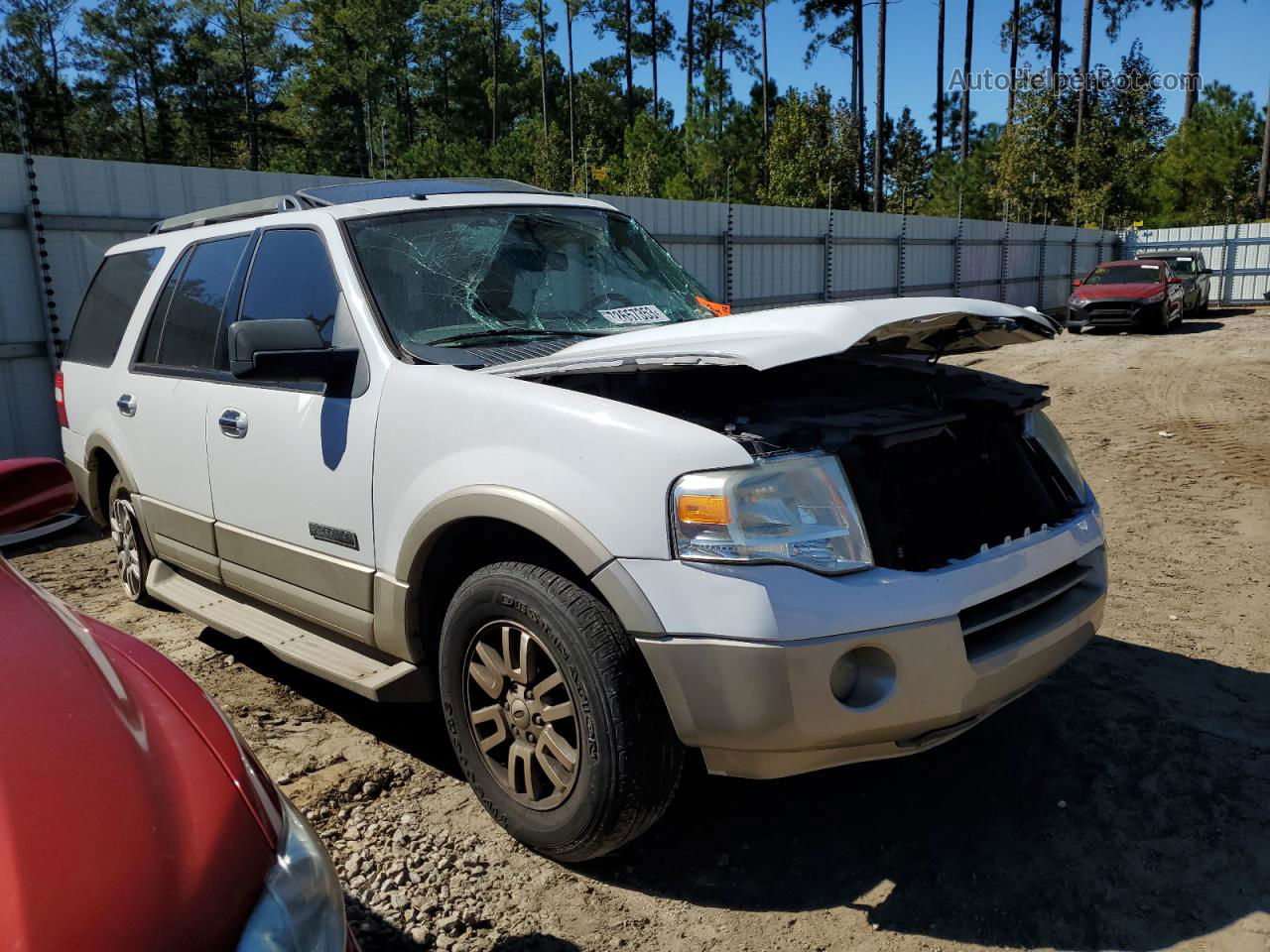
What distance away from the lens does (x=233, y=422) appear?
3.66 meters

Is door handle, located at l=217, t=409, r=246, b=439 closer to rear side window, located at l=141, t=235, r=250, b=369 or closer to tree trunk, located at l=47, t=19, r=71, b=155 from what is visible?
rear side window, located at l=141, t=235, r=250, b=369

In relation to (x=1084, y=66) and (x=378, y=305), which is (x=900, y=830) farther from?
(x=1084, y=66)

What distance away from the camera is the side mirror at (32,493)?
206 centimetres

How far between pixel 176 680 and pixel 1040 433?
2704mm

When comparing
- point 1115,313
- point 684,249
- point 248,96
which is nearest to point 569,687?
point 684,249

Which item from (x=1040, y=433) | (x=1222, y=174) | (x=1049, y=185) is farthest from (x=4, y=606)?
(x=1222, y=174)

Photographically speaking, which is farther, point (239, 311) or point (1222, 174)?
point (1222, 174)

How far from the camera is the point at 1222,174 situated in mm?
34969

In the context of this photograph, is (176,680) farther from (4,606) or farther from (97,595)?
(97,595)

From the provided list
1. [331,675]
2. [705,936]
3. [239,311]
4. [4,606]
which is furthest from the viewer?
[239,311]

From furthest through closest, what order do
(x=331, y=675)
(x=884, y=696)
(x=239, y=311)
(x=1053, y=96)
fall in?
1. (x=1053, y=96)
2. (x=239, y=311)
3. (x=331, y=675)
4. (x=884, y=696)

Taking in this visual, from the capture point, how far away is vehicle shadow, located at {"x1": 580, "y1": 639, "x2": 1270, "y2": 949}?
2.58 m

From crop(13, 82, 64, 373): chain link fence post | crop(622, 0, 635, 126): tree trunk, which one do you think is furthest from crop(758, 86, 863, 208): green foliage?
crop(13, 82, 64, 373): chain link fence post

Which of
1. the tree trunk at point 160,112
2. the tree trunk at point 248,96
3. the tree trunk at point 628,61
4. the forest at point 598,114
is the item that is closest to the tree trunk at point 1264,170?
the forest at point 598,114
